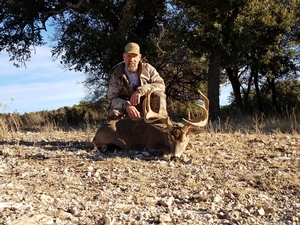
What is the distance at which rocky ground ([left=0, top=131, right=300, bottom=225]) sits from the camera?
3680mm

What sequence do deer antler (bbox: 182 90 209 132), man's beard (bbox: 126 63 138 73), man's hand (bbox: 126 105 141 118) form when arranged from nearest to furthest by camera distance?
deer antler (bbox: 182 90 209 132)
man's hand (bbox: 126 105 141 118)
man's beard (bbox: 126 63 138 73)

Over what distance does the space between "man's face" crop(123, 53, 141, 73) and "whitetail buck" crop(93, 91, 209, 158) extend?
0.95 m

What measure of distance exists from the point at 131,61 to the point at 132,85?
0.48 meters

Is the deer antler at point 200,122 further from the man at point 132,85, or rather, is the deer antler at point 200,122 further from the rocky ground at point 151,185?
the man at point 132,85

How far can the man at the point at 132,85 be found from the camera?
7320 millimetres

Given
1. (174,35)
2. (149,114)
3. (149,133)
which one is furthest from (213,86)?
(149,114)

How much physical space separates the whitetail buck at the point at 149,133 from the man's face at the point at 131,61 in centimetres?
95

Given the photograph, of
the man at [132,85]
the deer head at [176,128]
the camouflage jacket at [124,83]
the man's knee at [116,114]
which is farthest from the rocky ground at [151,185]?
the camouflage jacket at [124,83]

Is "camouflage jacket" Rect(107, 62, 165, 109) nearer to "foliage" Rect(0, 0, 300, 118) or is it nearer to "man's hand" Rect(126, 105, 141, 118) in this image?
"man's hand" Rect(126, 105, 141, 118)

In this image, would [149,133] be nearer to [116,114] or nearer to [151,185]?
[116,114]

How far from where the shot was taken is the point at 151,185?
4.80 metres

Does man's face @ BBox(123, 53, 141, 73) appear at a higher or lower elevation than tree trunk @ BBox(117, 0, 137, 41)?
lower

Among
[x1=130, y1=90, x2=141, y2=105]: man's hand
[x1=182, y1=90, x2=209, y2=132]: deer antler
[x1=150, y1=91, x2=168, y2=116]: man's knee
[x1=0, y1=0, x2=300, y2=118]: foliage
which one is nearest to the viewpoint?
[x1=182, y1=90, x2=209, y2=132]: deer antler

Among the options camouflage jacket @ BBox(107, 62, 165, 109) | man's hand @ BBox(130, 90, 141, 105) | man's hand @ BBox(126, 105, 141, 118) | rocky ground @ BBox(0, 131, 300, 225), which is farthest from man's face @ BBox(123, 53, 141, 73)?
rocky ground @ BBox(0, 131, 300, 225)
